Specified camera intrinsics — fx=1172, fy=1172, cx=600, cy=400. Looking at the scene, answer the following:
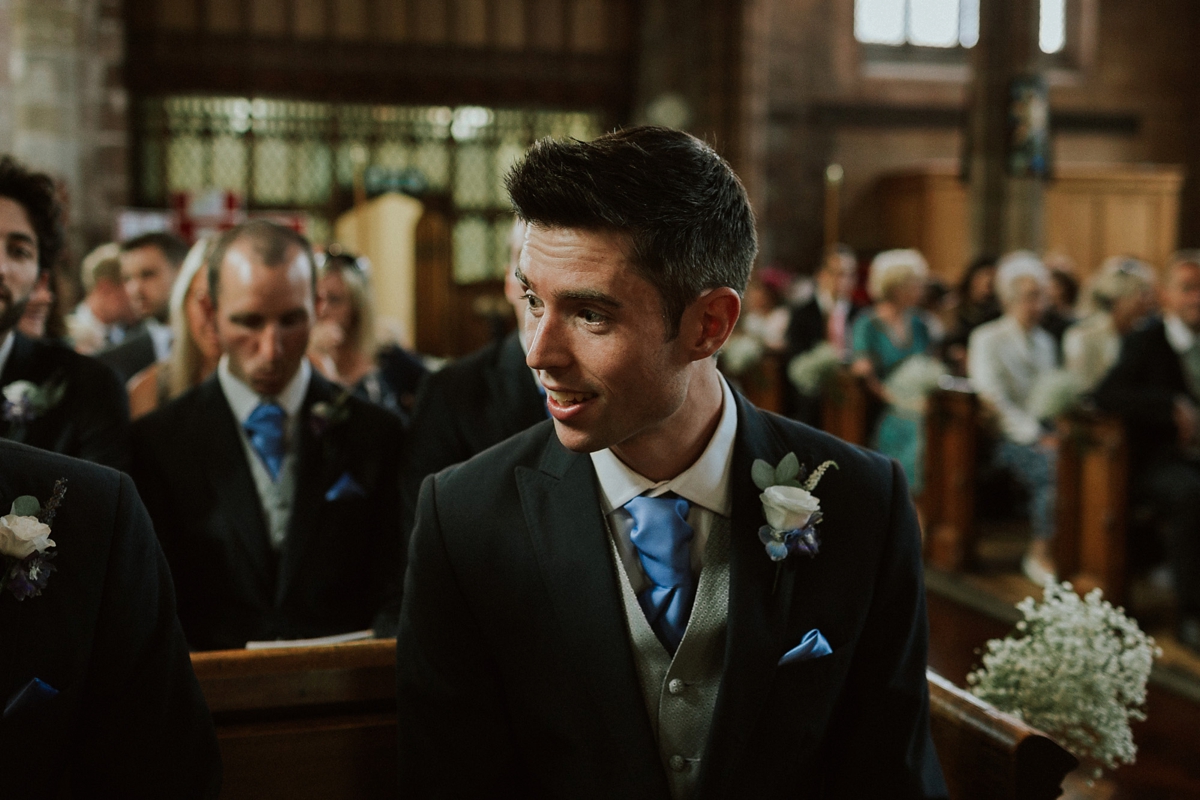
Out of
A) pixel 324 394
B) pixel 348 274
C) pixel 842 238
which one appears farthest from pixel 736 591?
pixel 842 238

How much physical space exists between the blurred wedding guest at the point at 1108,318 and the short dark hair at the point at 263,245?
468 cm

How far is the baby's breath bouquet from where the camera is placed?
2182 millimetres

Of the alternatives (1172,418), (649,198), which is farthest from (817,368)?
(649,198)

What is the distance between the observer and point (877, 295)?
23.9ft

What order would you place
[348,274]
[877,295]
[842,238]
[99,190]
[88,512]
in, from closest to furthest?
[88,512], [348,274], [877,295], [99,190], [842,238]

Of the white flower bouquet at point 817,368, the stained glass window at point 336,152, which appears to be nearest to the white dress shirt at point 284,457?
the white flower bouquet at point 817,368

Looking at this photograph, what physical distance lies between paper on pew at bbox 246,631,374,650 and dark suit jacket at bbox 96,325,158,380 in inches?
85.1

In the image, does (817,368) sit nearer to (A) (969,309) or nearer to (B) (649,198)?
(A) (969,309)

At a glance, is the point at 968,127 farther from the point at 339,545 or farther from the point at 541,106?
the point at 339,545

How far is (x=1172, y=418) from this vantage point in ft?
17.1

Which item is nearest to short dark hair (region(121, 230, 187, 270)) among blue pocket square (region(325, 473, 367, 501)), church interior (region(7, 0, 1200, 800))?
church interior (region(7, 0, 1200, 800))

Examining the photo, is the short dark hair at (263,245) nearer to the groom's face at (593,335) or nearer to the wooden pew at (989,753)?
the groom's face at (593,335)

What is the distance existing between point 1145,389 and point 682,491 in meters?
4.52

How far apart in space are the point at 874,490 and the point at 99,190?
11.3 meters
